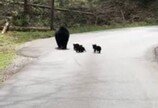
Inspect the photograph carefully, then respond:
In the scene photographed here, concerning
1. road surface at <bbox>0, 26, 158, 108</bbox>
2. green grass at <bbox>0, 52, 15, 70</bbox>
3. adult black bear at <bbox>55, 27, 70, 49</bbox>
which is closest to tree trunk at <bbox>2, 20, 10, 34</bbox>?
road surface at <bbox>0, 26, 158, 108</bbox>

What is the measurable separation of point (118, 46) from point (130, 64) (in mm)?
6765

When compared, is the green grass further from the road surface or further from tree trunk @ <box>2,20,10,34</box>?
tree trunk @ <box>2,20,10,34</box>

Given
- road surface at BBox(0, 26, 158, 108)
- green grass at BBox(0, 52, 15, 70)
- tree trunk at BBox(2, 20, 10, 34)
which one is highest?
road surface at BBox(0, 26, 158, 108)

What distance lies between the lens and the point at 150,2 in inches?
1903

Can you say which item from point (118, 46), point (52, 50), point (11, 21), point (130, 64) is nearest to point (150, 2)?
point (11, 21)

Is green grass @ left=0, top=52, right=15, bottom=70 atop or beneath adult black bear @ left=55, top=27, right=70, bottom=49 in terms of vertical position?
beneath

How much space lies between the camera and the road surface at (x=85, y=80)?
11570 mm

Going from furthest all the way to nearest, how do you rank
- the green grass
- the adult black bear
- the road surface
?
the adult black bear < the green grass < the road surface

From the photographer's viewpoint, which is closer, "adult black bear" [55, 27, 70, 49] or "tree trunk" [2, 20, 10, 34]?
"adult black bear" [55, 27, 70, 49]

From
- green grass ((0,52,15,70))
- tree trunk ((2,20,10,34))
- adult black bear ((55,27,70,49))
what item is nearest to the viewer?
green grass ((0,52,15,70))

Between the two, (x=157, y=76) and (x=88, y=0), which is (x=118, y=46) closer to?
(x=157, y=76)

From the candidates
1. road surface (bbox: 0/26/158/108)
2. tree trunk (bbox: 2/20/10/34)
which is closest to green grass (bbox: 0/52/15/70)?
road surface (bbox: 0/26/158/108)

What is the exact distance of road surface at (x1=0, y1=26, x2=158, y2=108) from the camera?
1157cm

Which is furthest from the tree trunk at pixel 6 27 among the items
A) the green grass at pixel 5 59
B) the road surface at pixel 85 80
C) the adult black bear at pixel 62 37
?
the green grass at pixel 5 59
